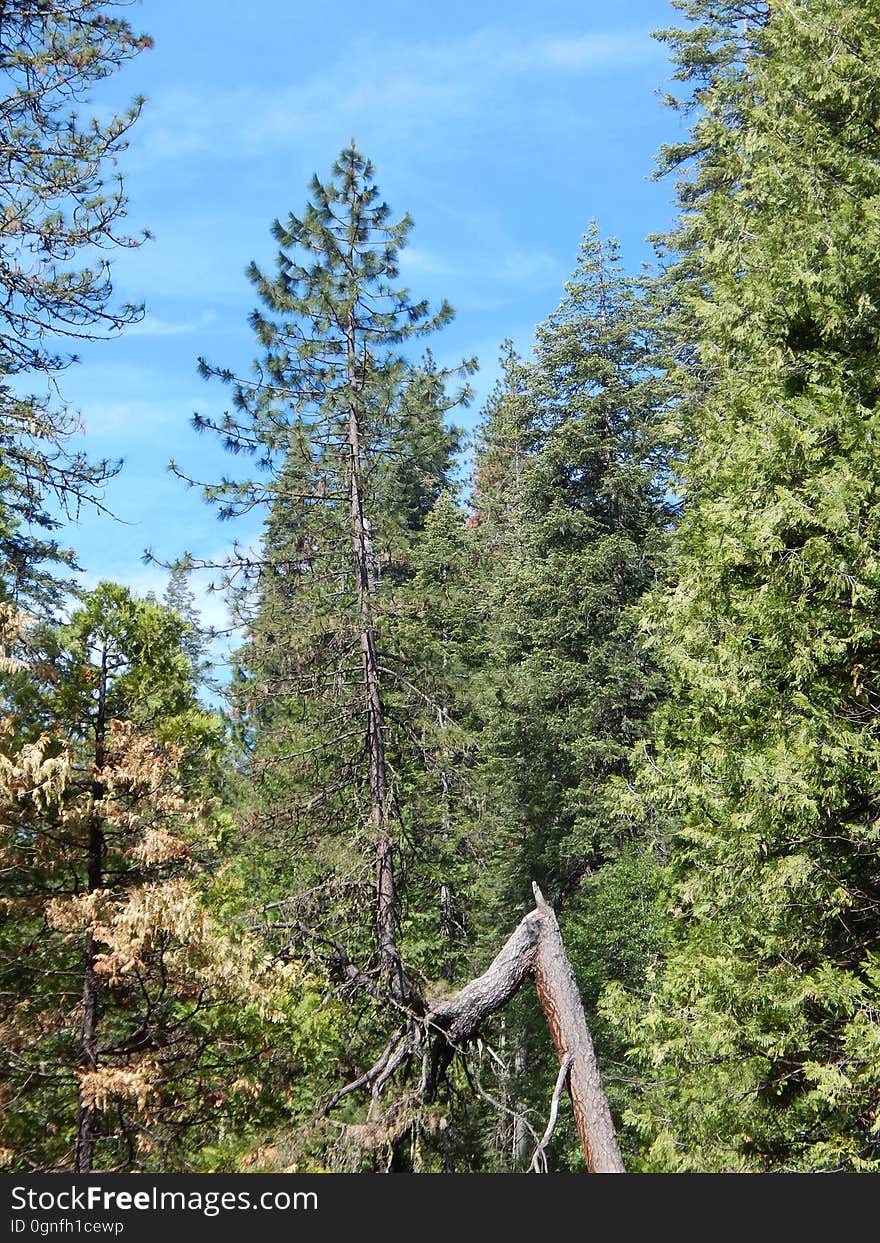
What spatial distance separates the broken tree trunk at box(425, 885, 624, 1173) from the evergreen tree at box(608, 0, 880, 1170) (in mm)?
1558

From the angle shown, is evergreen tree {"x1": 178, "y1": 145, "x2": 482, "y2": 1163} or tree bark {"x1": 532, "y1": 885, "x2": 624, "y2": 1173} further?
evergreen tree {"x1": 178, "y1": 145, "x2": 482, "y2": 1163}

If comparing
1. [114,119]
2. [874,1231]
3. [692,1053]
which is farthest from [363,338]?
[874,1231]

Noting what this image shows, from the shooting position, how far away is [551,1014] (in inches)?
306

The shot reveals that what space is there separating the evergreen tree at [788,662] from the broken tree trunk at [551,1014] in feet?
5.11

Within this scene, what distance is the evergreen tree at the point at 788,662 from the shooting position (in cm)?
796

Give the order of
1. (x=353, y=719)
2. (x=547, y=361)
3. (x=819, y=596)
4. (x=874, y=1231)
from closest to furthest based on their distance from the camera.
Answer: (x=874, y=1231)
(x=819, y=596)
(x=353, y=719)
(x=547, y=361)

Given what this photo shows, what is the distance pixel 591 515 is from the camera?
2122cm

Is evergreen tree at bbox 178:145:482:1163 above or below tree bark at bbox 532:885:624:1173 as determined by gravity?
above

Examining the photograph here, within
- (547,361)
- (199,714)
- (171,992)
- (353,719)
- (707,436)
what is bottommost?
(171,992)

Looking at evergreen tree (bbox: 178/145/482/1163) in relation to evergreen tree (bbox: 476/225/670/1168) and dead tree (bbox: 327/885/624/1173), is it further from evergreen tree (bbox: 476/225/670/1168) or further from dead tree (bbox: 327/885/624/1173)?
evergreen tree (bbox: 476/225/670/1168)

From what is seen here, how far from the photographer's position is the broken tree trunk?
7.32 metres

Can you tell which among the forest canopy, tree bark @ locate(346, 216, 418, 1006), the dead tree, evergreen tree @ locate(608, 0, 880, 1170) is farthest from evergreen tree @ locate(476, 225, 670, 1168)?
the dead tree

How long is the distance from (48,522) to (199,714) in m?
5.38

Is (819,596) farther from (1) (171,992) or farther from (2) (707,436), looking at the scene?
(1) (171,992)
